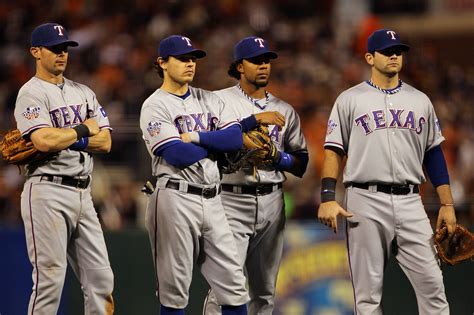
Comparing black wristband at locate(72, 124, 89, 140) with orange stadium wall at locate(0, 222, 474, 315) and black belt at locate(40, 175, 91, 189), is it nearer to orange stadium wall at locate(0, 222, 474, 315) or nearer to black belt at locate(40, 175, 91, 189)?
black belt at locate(40, 175, 91, 189)

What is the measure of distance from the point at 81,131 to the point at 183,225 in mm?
827

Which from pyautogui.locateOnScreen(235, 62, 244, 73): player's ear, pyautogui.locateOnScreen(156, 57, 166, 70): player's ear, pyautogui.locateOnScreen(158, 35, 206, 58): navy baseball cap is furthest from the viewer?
pyautogui.locateOnScreen(235, 62, 244, 73): player's ear

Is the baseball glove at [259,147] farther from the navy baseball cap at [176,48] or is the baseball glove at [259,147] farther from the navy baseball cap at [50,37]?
the navy baseball cap at [50,37]

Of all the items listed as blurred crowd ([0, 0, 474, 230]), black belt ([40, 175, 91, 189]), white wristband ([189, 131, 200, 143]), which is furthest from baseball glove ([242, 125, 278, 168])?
blurred crowd ([0, 0, 474, 230])

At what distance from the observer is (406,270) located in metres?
5.71

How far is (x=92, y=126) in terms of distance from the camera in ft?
18.6

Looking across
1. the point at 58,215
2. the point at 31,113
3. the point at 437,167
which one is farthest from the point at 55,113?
the point at 437,167

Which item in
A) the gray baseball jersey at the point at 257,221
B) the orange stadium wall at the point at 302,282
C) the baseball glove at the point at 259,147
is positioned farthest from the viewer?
the orange stadium wall at the point at 302,282

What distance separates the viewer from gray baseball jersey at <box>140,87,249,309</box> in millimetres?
5488

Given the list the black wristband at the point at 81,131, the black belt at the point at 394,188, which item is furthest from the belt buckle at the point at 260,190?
the black wristband at the point at 81,131

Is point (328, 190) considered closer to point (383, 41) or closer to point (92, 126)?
point (383, 41)

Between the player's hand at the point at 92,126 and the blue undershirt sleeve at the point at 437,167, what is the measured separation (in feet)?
6.85

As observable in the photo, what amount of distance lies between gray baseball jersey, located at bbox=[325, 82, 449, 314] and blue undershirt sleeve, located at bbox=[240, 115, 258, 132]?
1.55ft

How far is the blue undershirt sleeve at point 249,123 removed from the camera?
592cm
